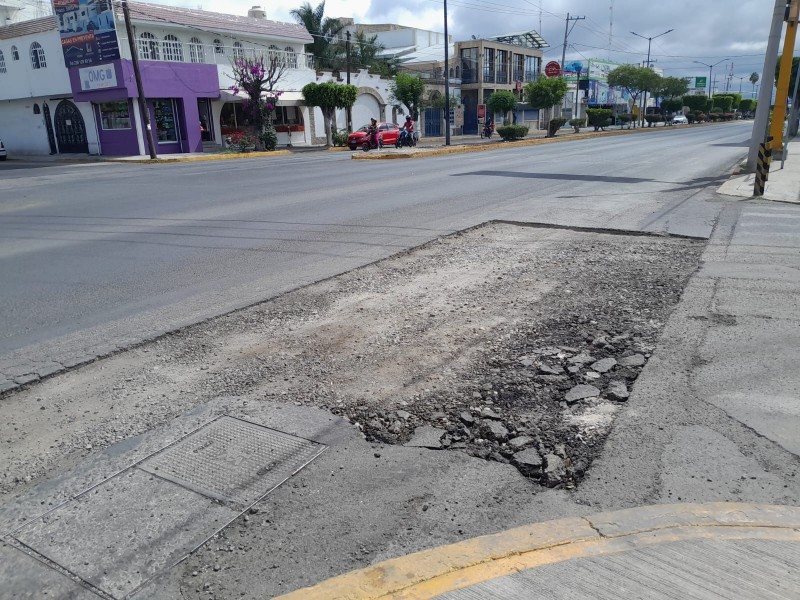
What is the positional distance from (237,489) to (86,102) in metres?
38.4

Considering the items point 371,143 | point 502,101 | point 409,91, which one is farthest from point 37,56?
point 502,101

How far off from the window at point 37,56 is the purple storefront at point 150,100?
360cm

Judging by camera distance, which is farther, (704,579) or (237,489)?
(237,489)

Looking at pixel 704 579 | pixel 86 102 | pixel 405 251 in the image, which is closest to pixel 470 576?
pixel 704 579

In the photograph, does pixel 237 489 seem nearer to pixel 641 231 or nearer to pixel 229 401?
pixel 229 401

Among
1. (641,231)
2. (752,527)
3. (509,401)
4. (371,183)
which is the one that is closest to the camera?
(752,527)

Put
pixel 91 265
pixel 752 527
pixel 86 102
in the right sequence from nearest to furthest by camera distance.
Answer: pixel 752 527 < pixel 91 265 < pixel 86 102

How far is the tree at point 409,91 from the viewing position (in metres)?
47.3

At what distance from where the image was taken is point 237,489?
11.0 feet

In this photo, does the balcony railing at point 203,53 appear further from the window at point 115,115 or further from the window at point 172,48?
the window at point 115,115

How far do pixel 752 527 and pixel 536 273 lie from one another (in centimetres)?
499

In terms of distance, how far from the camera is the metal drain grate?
133 inches

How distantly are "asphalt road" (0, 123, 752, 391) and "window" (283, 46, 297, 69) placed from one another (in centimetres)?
2402

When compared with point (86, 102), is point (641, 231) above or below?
below
